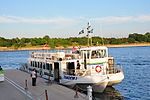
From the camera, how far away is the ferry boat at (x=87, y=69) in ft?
108

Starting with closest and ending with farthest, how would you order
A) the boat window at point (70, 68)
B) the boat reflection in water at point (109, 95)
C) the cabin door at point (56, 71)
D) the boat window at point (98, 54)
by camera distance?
1. the boat reflection in water at point (109, 95)
2. the boat window at point (98, 54)
3. the boat window at point (70, 68)
4. the cabin door at point (56, 71)

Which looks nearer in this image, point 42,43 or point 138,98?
point 138,98

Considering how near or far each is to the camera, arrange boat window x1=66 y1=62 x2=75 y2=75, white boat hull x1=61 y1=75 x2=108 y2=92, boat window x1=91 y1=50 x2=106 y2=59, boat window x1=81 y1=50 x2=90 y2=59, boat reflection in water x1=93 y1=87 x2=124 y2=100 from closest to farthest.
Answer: white boat hull x1=61 y1=75 x2=108 y2=92 < boat reflection in water x1=93 y1=87 x2=124 y2=100 < boat window x1=91 y1=50 x2=106 y2=59 < boat window x1=81 y1=50 x2=90 y2=59 < boat window x1=66 y1=62 x2=75 y2=75

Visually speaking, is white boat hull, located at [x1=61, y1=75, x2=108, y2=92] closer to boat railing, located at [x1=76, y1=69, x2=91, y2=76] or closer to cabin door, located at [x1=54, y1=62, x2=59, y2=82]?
boat railing, located at [x1=76, y1=69, x2=91, y2=76]

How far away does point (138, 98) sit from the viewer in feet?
111

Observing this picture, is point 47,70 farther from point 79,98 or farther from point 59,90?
point 79,98

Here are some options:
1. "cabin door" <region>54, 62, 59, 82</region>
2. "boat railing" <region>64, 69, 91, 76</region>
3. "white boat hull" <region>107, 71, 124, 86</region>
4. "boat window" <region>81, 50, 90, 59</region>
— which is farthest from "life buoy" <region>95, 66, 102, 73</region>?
"cabin door" <region>54, 62, 59, 82</region>

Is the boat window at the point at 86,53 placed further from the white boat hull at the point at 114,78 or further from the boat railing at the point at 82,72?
Answer: the white boat hull at the point at 114,78

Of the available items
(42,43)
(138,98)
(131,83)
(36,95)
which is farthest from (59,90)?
(42,43)

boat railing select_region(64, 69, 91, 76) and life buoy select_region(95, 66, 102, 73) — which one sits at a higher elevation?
life buoy select_region(95, 66, 102, 73)

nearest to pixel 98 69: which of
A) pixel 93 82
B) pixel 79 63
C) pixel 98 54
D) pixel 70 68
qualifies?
pixel 98 54

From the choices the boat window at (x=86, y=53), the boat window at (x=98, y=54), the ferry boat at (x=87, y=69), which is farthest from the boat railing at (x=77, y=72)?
the boat window at (x=98, y=54)

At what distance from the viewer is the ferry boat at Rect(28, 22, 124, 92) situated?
3294cm

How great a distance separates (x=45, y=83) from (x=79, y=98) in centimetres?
1047
